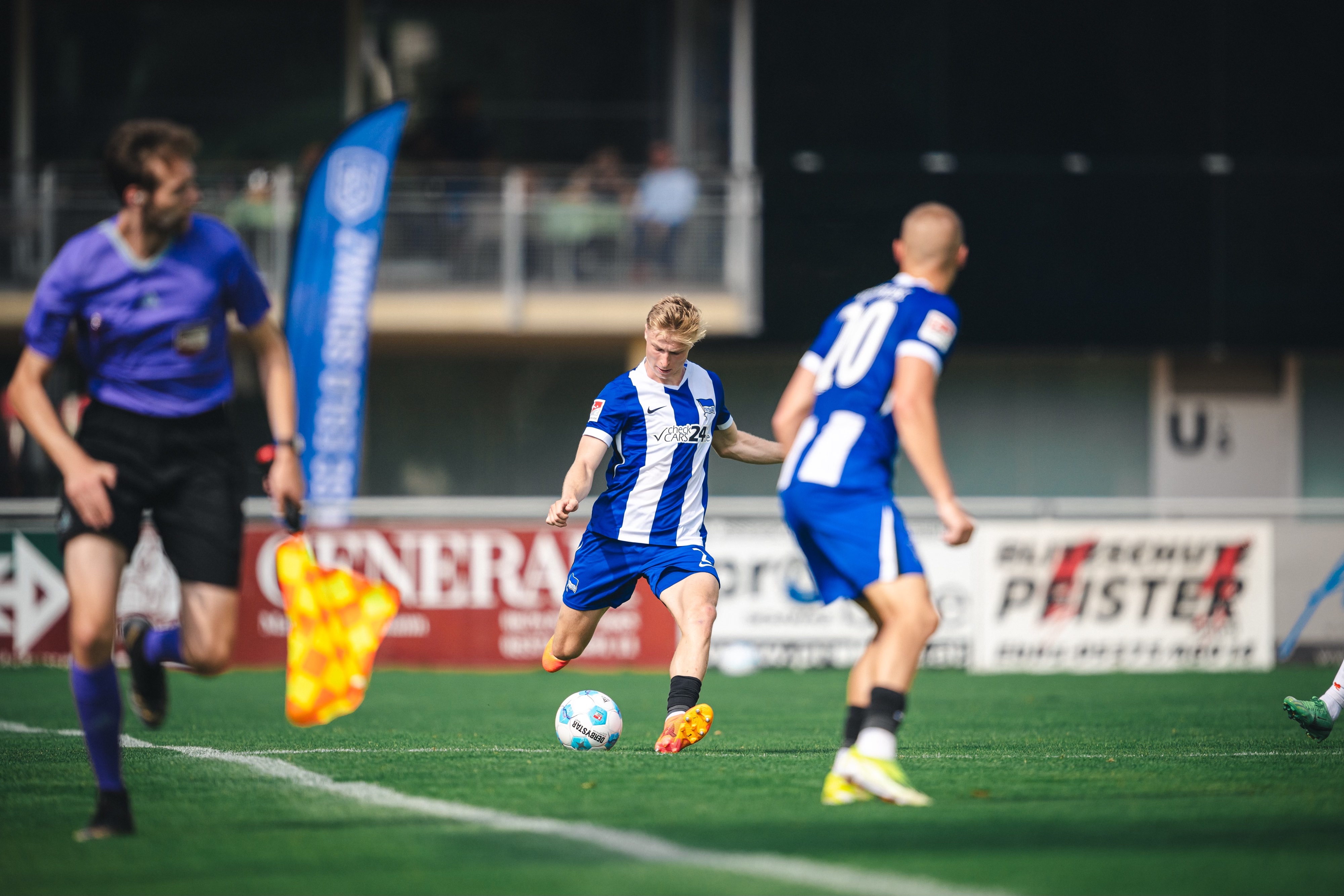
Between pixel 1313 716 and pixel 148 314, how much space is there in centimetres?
543

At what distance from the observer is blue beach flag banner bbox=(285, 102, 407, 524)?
16.8 metres

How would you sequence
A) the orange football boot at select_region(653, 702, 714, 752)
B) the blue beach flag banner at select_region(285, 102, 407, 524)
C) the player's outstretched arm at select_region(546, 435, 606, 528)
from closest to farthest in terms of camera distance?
the player's outstretched arm at select_region(546, 435, 606, 528), the orange football boot at select_region(653, 702, 714, 752), the blue beach flag banner at select_region(285, 102, 407, 524)

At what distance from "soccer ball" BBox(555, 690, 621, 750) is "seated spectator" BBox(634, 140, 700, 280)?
13501mm

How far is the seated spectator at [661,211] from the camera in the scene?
20.2 metres

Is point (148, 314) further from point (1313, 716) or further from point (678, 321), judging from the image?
point (1313, 716)

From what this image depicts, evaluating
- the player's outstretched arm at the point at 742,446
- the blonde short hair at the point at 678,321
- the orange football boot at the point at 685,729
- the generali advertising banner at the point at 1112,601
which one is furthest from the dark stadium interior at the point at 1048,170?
the orange football boot at the point at 685,729

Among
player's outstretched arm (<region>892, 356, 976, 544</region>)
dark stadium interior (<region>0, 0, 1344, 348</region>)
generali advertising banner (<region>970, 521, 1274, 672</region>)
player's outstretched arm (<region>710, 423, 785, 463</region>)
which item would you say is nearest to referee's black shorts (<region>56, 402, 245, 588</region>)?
player's outstretched arm (<region>892, 356, 976, 544</region>)

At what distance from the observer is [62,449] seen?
4746 millimetres

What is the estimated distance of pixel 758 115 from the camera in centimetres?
2128

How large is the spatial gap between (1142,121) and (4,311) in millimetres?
14820

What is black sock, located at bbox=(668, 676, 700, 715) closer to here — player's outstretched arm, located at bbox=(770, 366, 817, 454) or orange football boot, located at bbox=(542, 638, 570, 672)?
orange football boot, located at bbox=(542, 638, 570, 672)

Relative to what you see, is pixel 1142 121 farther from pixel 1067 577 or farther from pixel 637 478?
pixel 637 478

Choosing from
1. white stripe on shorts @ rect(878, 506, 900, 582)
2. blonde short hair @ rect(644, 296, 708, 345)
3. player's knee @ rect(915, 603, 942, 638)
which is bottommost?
player's knee @ rect(915, 603, 942, 638)

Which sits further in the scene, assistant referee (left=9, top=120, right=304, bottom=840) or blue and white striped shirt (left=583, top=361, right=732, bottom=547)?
blue and white striped shirt (left=583, top=361, right=732, bottom=547)
